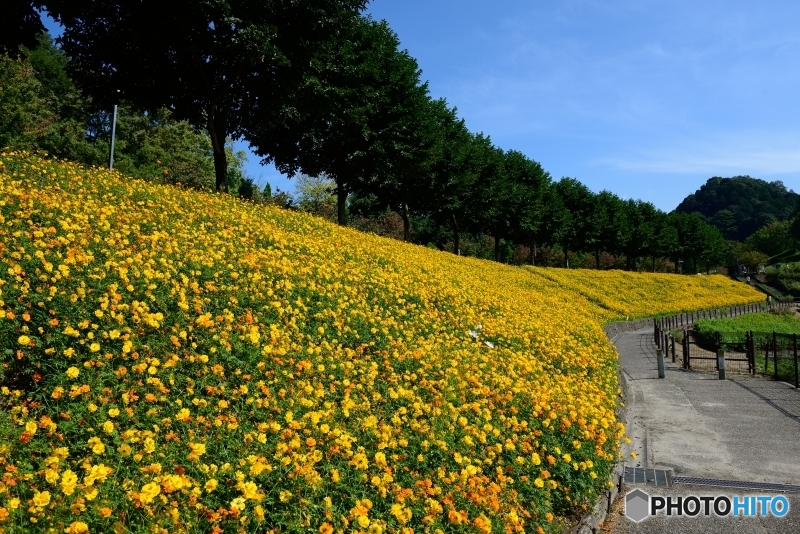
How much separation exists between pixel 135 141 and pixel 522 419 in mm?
40593

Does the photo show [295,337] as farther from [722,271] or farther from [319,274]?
[722,271]

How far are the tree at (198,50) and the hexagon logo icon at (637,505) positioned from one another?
14453mm

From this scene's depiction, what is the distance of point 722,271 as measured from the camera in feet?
278

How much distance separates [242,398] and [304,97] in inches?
635

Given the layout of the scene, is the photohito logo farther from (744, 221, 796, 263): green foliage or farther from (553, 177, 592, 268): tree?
(744, 221, 796, 263): green foliage

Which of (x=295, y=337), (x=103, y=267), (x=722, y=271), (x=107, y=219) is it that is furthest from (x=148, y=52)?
(x=722, y=271)

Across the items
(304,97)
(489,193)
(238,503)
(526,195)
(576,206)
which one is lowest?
(238,503)

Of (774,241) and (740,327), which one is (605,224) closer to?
(740,327)

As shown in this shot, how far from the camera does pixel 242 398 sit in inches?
201

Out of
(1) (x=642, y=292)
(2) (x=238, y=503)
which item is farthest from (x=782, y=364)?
(1) (x=642, y=292)

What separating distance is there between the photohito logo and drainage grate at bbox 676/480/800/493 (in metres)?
A: 0.26

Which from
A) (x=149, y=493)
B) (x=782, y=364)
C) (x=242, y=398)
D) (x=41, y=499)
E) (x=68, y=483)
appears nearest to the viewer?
(x=41, y=499)

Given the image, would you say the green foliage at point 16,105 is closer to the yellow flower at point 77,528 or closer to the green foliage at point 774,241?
the yellow flower at point 77,528

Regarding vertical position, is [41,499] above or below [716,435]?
above
